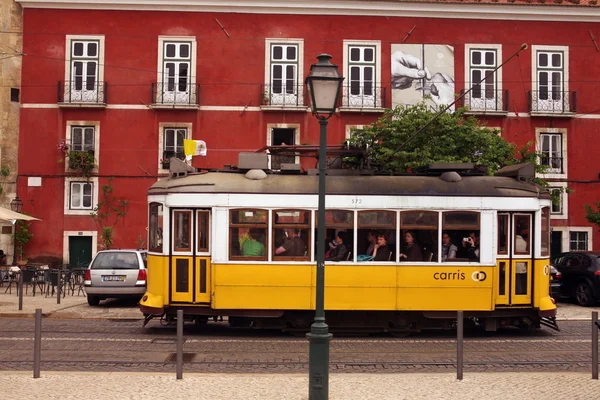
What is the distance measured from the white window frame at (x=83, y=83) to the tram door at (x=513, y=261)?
21673 millimetres

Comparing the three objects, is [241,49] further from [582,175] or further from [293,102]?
[582,175]

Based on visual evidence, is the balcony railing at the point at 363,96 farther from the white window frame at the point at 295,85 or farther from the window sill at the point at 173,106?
the window sill at the point at 173,106

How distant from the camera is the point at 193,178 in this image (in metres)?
16.1

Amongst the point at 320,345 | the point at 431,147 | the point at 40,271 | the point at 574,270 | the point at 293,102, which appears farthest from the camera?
the point at 293,102

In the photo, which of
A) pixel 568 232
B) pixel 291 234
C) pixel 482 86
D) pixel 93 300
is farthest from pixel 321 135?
pixel 568 232

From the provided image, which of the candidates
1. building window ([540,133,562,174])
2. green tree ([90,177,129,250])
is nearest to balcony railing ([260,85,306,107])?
green tree ([90,177,129,250])

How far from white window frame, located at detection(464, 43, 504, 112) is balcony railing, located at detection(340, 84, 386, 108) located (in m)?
3.58

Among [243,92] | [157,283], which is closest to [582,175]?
[243,92]

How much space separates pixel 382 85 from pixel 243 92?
19.2 ft

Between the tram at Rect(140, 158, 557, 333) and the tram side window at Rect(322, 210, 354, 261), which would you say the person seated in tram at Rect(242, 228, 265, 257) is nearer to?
the tram at Rect(140, 158, 557, 333)

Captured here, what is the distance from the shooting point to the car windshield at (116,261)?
20.8 meters

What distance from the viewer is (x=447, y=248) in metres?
15.8

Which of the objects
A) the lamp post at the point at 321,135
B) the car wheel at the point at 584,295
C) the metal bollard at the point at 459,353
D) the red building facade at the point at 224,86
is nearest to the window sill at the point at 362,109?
the red building facade at the point at 224,86

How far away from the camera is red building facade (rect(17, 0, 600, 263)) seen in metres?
33.4
